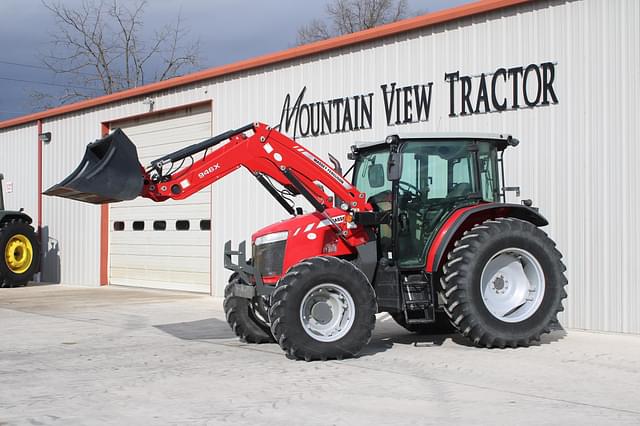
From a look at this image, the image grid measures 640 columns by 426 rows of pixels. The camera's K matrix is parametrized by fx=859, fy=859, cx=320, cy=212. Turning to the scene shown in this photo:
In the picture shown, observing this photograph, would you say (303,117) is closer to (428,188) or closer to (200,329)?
(200,329)

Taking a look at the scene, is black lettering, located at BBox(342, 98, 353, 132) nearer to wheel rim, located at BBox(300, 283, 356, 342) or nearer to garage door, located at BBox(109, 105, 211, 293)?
garage door, located at BBox(109, 105, 211, 293)

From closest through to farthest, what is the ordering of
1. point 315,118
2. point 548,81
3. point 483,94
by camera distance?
point 548,81 → point 483,94 → point 315,118

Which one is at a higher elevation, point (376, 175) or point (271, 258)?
point (376, 175)

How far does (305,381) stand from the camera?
282 inches

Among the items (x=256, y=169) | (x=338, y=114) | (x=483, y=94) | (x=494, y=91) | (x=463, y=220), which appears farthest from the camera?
(x=338, y=114)

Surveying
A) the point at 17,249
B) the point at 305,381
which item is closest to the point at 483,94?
the point at 305,381

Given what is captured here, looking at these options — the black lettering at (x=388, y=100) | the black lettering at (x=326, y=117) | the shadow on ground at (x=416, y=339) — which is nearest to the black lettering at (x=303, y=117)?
the black lettering at (x=326, y=117)

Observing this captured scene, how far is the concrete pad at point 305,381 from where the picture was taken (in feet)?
19.5

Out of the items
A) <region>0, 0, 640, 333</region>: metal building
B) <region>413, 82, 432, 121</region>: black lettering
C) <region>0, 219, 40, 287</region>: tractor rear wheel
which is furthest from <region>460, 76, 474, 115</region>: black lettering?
A: <region>0, 219, 40, 287</region>: tractor rear wheel

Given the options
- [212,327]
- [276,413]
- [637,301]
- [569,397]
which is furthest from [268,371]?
[637,301]

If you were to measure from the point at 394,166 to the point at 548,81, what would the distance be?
3.20m

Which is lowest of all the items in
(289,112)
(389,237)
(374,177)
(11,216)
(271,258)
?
(271,258)

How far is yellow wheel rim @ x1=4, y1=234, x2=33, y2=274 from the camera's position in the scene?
19562 mm

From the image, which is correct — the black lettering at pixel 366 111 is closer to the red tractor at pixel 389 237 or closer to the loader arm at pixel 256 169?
the red tractor at pixel 389 237
